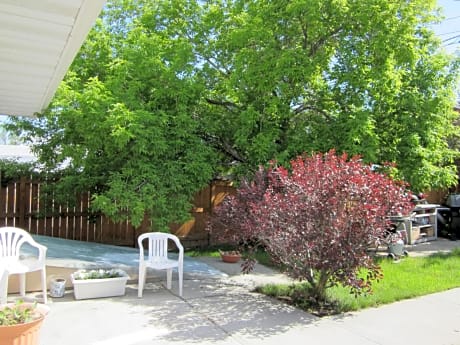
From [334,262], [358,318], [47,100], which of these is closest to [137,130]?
[47,100]

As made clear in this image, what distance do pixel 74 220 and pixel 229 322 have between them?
5733 mm

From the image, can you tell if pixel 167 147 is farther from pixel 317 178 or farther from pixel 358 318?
pixel 358 318

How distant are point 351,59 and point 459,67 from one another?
2906 mm

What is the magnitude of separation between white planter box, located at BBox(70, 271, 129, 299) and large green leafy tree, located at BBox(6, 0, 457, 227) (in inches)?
50.7

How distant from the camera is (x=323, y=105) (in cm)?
841

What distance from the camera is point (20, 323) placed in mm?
3037

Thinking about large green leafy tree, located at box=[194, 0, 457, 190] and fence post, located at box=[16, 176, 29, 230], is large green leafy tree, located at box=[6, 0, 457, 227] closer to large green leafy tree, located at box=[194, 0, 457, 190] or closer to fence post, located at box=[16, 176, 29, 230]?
large green leafy tree, located at box=[194, 0, 457, 190]

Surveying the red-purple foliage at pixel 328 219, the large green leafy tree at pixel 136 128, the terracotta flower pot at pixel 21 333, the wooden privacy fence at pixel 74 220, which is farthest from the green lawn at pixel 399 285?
the terracotta flower pot at pixel 21 333

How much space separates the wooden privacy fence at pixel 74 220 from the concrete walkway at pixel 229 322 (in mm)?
3064

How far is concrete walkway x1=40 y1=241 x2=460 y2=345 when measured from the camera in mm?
4207

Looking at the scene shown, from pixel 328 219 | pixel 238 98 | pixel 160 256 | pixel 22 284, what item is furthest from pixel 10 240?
pixel 238 98

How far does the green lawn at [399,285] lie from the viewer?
5.55 meters

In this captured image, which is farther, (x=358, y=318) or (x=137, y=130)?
(x=137, y=130)

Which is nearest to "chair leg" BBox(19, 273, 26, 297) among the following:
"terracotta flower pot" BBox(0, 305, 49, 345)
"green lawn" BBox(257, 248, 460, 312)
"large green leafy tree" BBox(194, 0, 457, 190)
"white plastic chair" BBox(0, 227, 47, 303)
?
"white plastic chair" BBox(0, 227, 47, 303)
